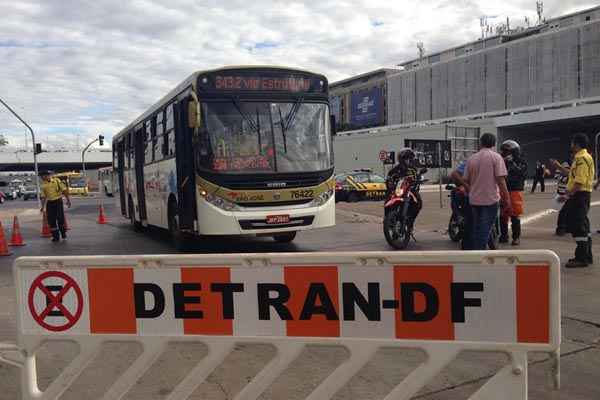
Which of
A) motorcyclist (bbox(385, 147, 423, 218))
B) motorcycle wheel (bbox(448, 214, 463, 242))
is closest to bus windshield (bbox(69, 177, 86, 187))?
motorcycle wheel (bbox(448, 214, 463, 242))

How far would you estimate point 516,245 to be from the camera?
33.1ft

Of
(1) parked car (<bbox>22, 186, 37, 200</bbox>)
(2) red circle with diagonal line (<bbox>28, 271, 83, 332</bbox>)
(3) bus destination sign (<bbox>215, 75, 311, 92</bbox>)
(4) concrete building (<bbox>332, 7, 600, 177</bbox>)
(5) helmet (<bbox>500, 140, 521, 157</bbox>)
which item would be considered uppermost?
(4) concrete building (<bbox>332, 7, 600, 177</bbox>)

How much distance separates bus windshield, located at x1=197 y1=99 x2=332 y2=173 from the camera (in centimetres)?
922

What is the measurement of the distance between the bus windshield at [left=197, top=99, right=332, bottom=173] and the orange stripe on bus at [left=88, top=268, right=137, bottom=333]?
20.3 ft

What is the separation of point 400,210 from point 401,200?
0.20 metres

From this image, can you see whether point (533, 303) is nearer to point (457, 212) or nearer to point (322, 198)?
point (322, 198)

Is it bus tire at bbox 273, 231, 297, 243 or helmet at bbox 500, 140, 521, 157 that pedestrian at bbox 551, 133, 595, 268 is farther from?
bus tire at bbox 273, 231, 297, 243

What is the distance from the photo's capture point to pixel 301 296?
112 inches

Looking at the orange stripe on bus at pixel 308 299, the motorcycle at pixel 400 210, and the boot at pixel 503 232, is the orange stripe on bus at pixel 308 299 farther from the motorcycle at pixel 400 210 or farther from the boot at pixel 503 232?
the boot at pixel 503 232

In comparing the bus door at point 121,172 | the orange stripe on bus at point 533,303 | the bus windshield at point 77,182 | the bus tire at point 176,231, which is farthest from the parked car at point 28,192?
the orange stripe on bus at point 533,303

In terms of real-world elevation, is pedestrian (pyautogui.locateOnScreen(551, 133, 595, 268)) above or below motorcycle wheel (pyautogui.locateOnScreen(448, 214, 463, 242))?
above

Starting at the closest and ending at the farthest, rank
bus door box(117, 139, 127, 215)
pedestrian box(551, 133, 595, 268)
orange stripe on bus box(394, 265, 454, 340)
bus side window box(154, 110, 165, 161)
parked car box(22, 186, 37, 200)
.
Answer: orange stripe on bus box(394, 265, 454, 340), pedestrian box(551, 133, 595, 268), bus side window box(154, 110, 165, 161), bus door box(117, 139, 127, 215), parked car box(22, 186, 37, 200)

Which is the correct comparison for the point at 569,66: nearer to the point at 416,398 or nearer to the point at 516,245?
the point at 516,245

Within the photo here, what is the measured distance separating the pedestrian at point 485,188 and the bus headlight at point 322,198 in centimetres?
305
